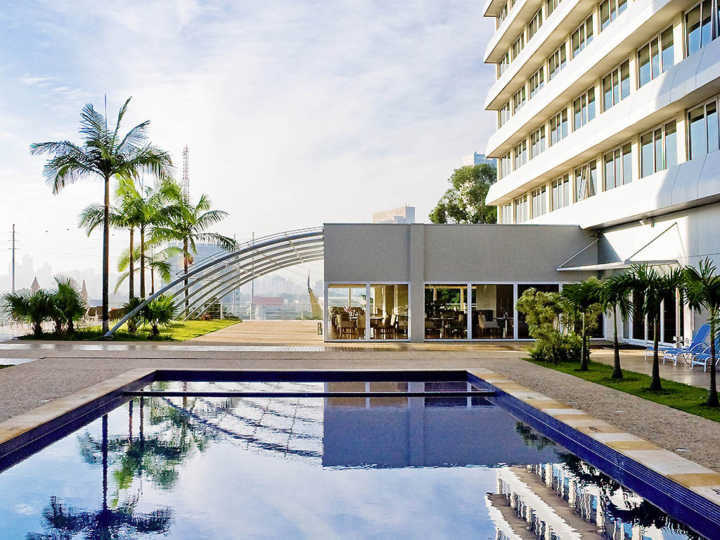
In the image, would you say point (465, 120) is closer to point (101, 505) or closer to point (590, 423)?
point (590, 423)

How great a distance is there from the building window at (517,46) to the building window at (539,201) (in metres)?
7.66

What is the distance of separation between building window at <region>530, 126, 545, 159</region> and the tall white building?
0.06 meters

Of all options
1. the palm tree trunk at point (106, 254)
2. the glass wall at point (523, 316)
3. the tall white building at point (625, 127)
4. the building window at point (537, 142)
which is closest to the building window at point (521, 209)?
the tall white building at point (625, 127)

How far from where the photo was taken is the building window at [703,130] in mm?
16812

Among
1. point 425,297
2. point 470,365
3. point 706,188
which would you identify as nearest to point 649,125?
point 706,188

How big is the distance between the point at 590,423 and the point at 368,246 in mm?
13222

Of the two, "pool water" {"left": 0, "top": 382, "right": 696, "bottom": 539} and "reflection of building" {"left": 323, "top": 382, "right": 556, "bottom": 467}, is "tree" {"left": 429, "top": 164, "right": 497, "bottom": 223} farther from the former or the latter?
"pool water" {"left": 0, "top": 382, "right": 696, "bottom": 539}

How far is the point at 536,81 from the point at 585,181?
27.1 ft

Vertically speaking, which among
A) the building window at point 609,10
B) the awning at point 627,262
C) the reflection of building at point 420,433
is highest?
the building window at point 609,10

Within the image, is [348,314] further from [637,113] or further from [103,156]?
[637,113]

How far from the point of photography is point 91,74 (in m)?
23.2

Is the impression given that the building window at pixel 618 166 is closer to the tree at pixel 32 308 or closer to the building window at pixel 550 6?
the building window at pixel 550 6

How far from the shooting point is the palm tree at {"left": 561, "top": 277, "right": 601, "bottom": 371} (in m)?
14.2

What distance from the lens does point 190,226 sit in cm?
3186
